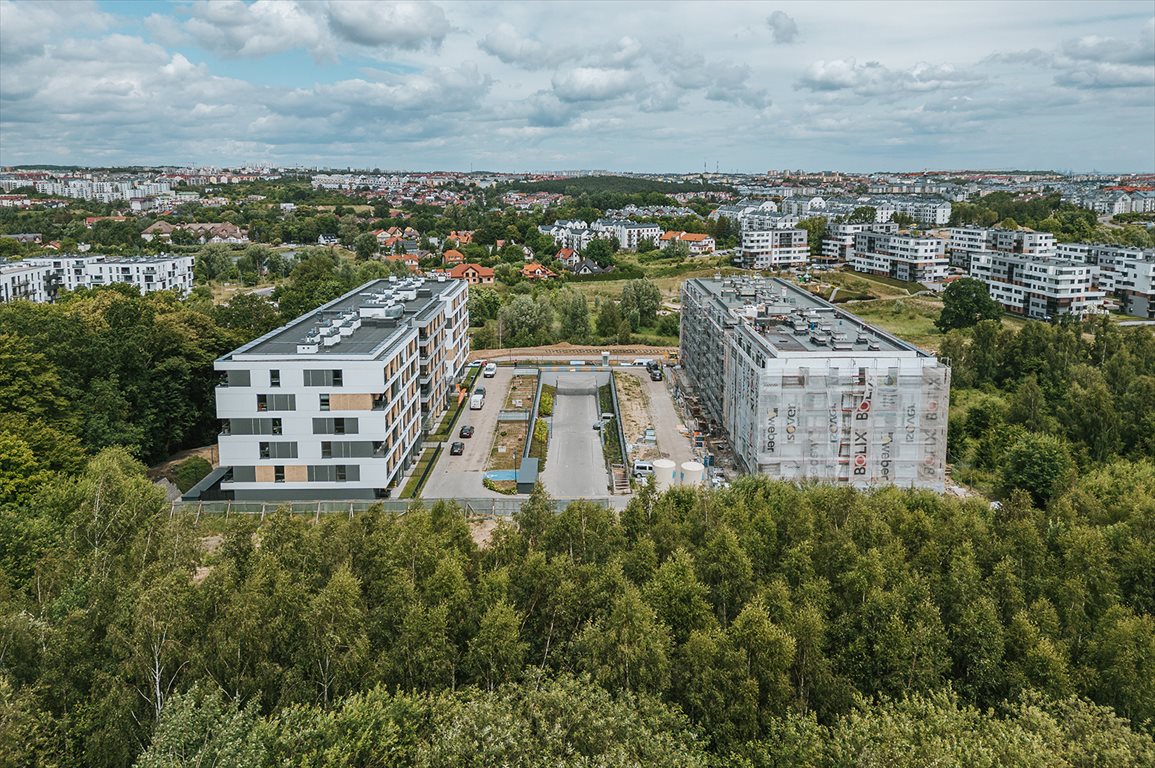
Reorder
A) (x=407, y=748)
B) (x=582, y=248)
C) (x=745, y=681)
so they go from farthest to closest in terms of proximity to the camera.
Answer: (x=582, y=248), (x=745, y=681), (x=407, y=748)

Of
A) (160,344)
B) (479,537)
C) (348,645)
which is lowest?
(479,537)

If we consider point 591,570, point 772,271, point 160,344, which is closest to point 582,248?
point 772,271

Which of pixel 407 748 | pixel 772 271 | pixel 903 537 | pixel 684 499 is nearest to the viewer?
pixel 407 748

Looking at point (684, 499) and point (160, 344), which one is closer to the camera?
point (684, 499)

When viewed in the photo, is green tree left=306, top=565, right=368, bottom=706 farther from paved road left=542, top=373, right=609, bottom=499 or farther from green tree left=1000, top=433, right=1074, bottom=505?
green tree left=1000, top=433, right=1074, bottom=505

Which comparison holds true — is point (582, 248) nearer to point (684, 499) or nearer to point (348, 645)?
point (684, 499)

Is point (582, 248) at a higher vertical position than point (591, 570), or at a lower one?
higher

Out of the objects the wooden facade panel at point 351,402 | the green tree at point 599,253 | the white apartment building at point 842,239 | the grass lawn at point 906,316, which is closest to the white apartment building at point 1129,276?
the grass lawn at point 906,316

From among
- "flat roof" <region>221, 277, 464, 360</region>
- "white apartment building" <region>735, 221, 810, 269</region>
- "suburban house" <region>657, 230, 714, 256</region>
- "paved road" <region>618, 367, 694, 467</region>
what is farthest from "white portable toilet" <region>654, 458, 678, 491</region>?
"suburban house" <region>657, 230, 714, 256</region>

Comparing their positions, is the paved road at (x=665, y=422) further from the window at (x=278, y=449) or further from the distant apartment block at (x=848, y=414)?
the window at (x=278, y=449)
